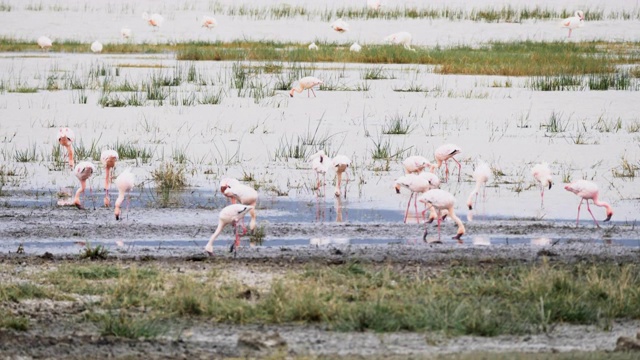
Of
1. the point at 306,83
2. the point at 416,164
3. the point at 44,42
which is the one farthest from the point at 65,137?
the point at 44,42

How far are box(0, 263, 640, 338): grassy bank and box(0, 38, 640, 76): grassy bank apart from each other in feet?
52.7

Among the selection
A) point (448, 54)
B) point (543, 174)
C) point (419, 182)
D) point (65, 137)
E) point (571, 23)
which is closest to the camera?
point (419, 182)

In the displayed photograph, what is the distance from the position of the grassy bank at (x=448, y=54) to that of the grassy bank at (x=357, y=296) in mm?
16076

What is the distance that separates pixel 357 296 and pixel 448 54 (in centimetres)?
2129

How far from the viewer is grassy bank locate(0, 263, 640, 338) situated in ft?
22.7

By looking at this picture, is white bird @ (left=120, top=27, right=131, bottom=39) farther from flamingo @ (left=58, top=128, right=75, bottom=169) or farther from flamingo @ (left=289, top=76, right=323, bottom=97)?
flamingo @ (left=58, top=128, right=75, bottom=169)

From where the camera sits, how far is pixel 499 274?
8.27 metres

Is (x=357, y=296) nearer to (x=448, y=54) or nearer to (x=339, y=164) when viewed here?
(x=339, y=164)

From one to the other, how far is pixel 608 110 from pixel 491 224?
842 centimetres

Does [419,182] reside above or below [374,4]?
below

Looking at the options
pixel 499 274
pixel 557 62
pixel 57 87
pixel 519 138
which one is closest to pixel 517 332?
pixel 499 274

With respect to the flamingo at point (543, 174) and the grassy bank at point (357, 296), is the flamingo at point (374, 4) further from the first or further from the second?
the grassy bank at point (357, 296)

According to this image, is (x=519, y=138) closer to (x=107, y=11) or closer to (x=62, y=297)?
(x=62, y=297)

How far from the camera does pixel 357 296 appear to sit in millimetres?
7523
